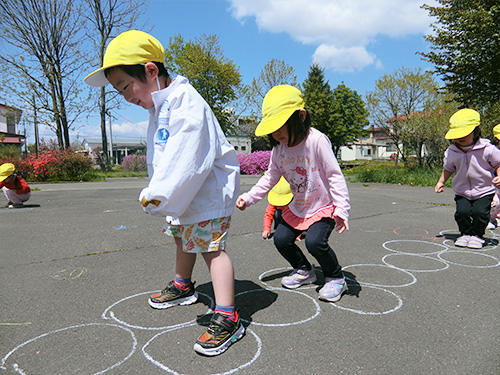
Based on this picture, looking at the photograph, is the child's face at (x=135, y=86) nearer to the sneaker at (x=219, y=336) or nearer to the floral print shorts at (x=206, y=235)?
the floral print shorts at (x=206, y=235)

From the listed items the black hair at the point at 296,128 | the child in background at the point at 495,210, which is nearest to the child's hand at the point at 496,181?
the child in background at the point at 495,210

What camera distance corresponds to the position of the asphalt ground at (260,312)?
1743 millimetres

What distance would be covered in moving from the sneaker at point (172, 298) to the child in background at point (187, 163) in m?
0.54

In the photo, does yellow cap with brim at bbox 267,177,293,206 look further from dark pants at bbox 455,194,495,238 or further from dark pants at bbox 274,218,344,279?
dark pants at bbox 455,194,495,238

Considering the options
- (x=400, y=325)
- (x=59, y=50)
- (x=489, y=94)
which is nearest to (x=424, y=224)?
(x=400, y=325)

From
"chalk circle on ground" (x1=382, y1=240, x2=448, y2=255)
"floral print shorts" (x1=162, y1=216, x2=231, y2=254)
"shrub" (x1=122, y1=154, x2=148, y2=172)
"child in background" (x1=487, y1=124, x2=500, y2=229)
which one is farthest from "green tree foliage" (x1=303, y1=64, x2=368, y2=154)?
"floral print shorts" (x1=162, y1=216, x2=231, y2=254)

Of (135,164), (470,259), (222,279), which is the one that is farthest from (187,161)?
(135,164)

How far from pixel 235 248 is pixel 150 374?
2298 mm

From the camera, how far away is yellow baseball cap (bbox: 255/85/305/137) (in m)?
2.35

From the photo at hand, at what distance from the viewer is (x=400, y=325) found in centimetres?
209

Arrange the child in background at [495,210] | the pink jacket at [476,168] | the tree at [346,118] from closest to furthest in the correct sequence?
the pink jacket at [476,168]
the child in background at [495,210]
the tree at [346,118]

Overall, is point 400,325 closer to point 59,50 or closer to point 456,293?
point 456,293

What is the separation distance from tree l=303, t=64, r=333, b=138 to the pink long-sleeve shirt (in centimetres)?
3397

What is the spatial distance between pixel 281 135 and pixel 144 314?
1.46m
